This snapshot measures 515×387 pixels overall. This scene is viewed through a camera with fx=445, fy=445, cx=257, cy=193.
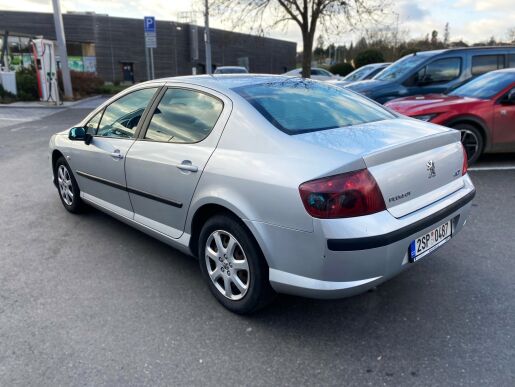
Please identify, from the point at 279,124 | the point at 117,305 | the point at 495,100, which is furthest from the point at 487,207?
the point at 117,305

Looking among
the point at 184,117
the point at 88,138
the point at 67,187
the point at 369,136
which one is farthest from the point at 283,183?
the point at 67,187

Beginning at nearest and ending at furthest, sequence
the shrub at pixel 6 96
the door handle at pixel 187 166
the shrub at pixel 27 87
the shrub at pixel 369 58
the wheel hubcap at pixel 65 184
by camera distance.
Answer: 1. the door handle at pixel 187 166
2. the wheel hubcap at pixel 65 184
3. the shrub at pixel 6 96
4. the shrub at pixel 27 87
5. the shrub at pixel 369 58

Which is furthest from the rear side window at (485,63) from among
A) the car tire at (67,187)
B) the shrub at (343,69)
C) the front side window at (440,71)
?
the shrub at (343,69)

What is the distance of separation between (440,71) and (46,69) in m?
15.0

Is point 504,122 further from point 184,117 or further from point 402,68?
point 184,117

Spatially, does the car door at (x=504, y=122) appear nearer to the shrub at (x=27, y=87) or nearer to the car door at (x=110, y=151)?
the car door at (x=110, y=151)

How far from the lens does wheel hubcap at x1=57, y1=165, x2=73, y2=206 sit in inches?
191

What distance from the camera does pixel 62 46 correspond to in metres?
18.5

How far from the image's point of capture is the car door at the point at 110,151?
3.77 metres

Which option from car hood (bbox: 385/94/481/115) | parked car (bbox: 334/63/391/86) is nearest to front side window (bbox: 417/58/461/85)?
car hood (bbox: 385/94/481/115)

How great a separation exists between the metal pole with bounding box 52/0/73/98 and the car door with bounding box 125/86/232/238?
1722 centimetres

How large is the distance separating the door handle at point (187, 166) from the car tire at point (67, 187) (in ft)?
6.92

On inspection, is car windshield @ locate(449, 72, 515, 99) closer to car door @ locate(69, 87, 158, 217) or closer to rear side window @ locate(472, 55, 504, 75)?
rear side window @ locate(472, 55, 504, 75)

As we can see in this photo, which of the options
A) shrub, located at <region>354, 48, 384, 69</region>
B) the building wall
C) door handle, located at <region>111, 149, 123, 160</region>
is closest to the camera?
door handle, located at <region>111, 149, 123, 160</region>
